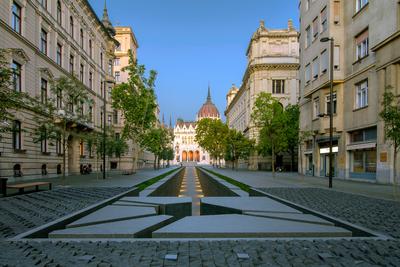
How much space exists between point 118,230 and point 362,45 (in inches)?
966

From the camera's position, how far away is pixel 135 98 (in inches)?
1457

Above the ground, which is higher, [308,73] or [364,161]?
[308,73]

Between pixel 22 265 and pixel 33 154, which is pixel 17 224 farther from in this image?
pixel 33 154

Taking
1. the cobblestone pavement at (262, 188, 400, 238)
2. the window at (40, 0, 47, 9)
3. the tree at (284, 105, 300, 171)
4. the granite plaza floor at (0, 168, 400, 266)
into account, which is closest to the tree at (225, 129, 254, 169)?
the tree at (284, 105, 300, 171)

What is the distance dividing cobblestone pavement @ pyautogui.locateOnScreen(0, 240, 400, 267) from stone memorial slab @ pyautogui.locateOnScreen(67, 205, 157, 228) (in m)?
1.69

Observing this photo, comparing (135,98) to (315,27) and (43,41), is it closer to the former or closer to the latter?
(43,41)

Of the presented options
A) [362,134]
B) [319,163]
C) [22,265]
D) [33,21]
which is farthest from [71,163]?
[22,265]

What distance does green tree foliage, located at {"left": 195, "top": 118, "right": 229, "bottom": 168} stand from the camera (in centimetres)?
7256

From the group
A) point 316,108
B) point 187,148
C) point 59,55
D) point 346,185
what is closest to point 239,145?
point 316,108

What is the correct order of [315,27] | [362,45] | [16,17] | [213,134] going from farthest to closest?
[213,134], [315,27], [362,45], [16,17]

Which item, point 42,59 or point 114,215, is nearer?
point 114,215

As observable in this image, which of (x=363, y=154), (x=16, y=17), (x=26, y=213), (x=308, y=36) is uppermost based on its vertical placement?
(x=308, y=36)

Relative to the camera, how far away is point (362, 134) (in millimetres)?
24875

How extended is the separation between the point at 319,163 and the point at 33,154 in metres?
25.1
